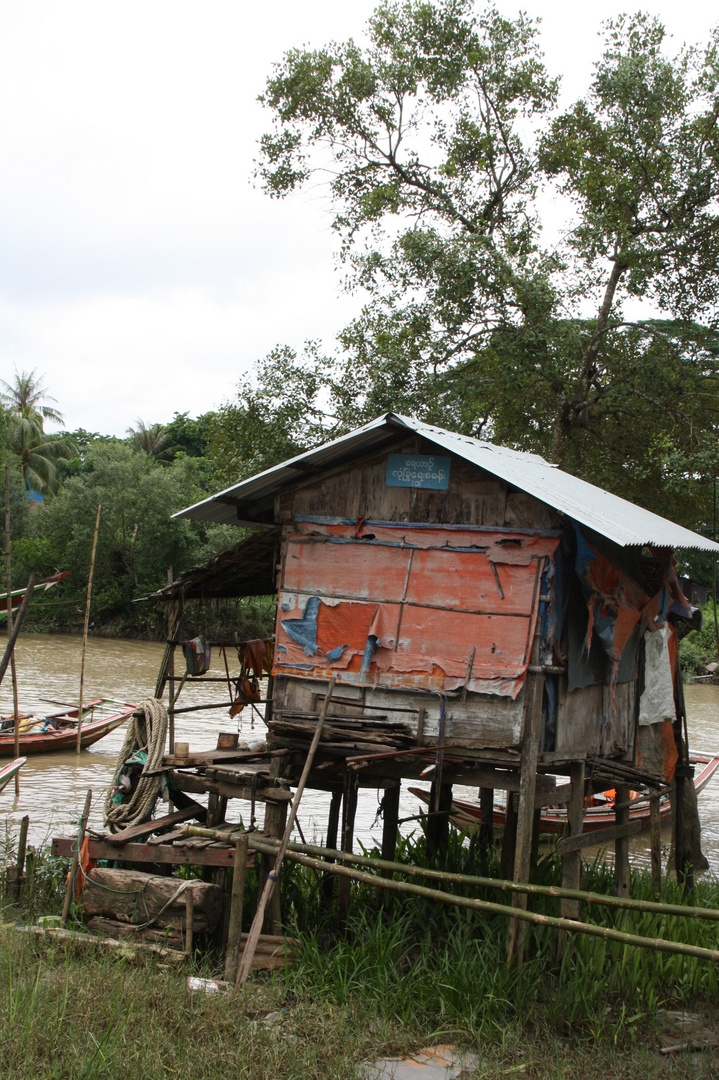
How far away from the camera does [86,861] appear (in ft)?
22.0

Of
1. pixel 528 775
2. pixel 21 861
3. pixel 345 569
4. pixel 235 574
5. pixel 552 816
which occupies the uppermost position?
pixel 345 569

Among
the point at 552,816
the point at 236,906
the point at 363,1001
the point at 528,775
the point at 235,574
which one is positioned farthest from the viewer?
the point at 552,816

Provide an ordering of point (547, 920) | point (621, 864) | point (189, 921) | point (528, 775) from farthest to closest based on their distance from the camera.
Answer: point (621, 864) → point (528, 775) → point (189, 921) → point (547, 920)

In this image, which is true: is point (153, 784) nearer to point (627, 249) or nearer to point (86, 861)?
point (86, 861)

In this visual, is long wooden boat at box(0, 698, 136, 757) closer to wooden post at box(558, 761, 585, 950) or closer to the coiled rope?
the coiled rope

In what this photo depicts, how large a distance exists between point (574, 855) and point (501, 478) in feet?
9.72

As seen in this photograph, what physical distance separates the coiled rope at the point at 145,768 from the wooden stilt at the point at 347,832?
147 cm

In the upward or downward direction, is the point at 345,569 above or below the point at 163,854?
above

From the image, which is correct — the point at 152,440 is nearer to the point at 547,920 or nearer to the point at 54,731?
the point at 54,731

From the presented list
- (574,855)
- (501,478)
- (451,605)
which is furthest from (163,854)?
(501,478)

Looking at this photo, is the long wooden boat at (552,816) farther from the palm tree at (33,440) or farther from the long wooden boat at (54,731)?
the palm tree at (33,440)

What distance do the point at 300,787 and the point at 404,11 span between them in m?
14.1

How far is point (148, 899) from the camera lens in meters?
6.23

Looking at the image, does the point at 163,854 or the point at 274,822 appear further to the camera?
the point at 274,822
